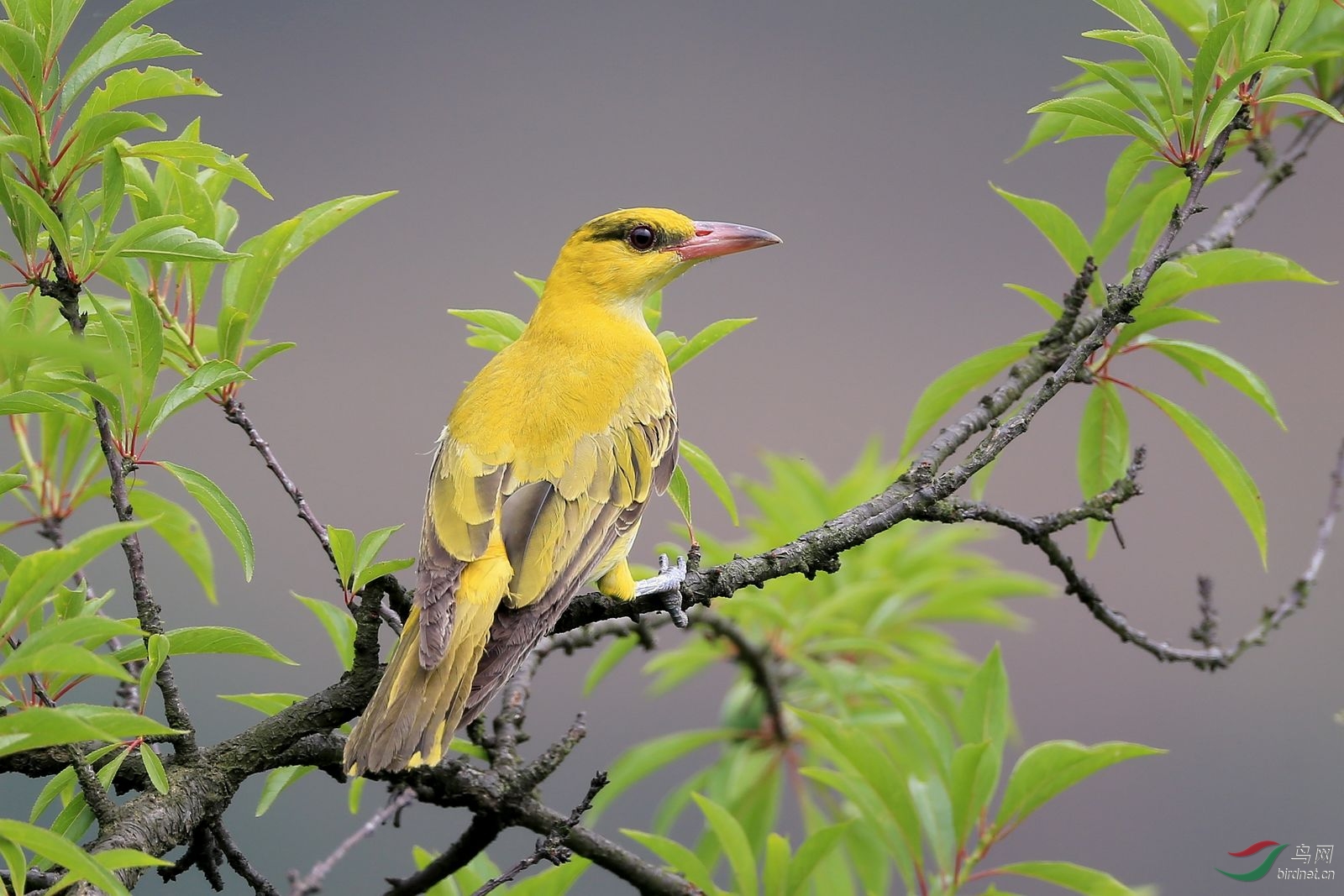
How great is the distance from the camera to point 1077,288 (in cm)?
221

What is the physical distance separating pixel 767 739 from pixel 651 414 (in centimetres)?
146

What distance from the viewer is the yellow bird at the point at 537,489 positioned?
168cm

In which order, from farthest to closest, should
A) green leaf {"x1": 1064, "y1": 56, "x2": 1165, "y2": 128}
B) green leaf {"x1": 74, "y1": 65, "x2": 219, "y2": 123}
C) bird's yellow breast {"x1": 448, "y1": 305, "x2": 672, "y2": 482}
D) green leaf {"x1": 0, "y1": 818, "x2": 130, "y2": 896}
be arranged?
bird's yellow breast {"x1": 448, "y1": 305, "x2": 672, "y2": 482}
green leaf {"x1": 1064, "y1": 56, "x2": 1165, "y2": 128}
green leaf {"x1": 74, "y1": 65, "x2": 219, "y2": 123}
green leaf {"x1": 0, "y1": 818, "x2": 130, "y2": 896}

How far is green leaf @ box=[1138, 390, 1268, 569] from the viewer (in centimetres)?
221

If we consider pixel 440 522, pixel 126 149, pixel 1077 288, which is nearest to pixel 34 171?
pixel 126 149


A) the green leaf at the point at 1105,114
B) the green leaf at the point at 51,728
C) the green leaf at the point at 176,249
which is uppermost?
the green leaf at the point at 1105,114

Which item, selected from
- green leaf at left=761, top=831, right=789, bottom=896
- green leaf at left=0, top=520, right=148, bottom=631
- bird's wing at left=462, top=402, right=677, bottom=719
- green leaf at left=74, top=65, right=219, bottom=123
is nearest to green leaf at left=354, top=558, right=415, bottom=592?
bird's wing at left=462, top=402, right=677, bottom=719

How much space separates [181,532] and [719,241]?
141 centimetres

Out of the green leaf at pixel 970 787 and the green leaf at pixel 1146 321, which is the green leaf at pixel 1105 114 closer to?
the green leaf at pixel 1146 321

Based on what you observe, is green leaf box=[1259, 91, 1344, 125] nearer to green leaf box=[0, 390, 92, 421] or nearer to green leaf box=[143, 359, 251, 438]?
green leaf box=[143, 359, 251, 438]

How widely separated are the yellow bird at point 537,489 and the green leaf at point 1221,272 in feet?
2.99

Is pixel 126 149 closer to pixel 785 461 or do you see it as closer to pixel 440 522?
pixel 440 522

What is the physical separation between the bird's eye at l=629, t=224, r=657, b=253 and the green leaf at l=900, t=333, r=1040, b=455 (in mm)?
859

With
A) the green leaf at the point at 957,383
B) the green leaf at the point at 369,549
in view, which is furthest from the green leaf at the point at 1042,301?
the green leaf at the point at 369,549
